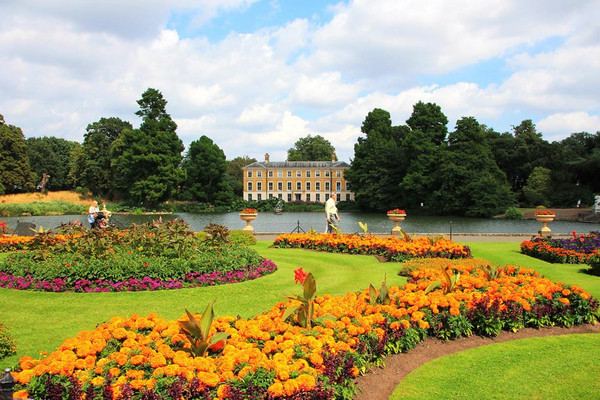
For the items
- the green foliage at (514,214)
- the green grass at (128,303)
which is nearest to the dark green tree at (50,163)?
the green foliage at (514,214)

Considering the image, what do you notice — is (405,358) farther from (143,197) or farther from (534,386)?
(143,197)

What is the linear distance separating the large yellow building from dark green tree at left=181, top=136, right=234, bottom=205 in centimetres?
1539

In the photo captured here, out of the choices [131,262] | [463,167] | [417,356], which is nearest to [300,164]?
[463,167]

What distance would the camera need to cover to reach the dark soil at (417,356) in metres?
4.31

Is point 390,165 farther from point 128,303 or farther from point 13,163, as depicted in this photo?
point 128,303

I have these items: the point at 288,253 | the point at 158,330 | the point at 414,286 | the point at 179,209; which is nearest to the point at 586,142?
the point at 179,209

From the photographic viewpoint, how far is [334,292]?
7941 mm

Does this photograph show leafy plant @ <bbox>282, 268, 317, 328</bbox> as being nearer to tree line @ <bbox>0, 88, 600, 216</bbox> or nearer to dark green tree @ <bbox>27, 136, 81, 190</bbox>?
tree line @ <bbox>0, 88, 600, 216</bbox>

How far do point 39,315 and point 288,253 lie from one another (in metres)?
7.20

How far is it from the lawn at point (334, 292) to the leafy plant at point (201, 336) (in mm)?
1792

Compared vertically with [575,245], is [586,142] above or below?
above

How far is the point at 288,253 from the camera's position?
12789mm

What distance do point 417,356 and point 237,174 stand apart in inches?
3415

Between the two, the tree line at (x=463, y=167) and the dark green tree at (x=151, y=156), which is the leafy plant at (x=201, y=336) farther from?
the dark green tree at (x=151, y=156)
